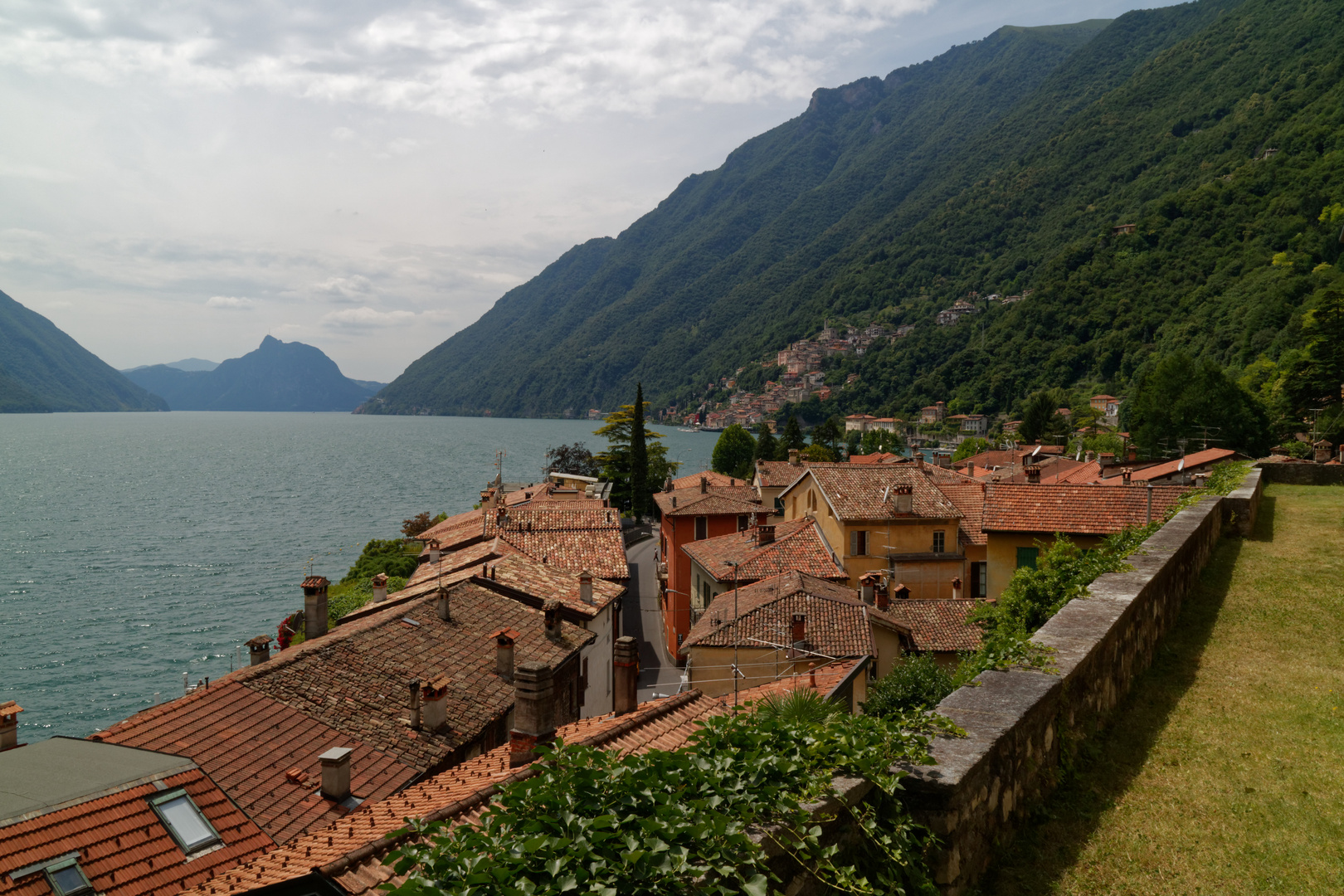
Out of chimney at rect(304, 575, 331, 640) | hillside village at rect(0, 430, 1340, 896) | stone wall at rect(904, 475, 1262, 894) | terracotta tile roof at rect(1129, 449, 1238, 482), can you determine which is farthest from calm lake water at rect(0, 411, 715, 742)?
terracotta tile roof at rect(1129, 449, 1238, 482)

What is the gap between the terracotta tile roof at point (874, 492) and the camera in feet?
91.8

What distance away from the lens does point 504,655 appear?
16.8 meters

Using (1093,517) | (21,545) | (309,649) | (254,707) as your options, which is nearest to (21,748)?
(254,707)

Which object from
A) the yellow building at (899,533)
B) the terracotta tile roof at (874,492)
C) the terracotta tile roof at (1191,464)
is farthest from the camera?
the terracotta tile roof at (1191,464)

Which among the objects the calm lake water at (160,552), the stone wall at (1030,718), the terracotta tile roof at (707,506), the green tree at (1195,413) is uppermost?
the green tree at (1195,413)

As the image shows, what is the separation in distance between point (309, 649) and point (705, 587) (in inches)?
622

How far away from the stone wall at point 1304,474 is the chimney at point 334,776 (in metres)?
22.4

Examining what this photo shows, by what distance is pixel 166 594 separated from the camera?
54344 millimetres

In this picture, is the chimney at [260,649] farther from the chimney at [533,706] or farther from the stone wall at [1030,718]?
the stone wall at [1030,718]

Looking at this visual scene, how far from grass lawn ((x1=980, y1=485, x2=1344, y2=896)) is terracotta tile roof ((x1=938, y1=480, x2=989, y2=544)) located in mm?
21248

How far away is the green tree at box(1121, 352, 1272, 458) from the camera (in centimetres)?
5531

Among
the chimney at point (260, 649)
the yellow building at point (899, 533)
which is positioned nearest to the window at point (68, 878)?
the chimney at point (260, 649)

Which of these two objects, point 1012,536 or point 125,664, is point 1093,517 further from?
point 125,664

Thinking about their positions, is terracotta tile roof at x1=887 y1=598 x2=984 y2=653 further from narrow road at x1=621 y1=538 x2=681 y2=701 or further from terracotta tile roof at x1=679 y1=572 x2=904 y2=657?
narrow road at x1=621 y1=538 x2=681 y2=701
